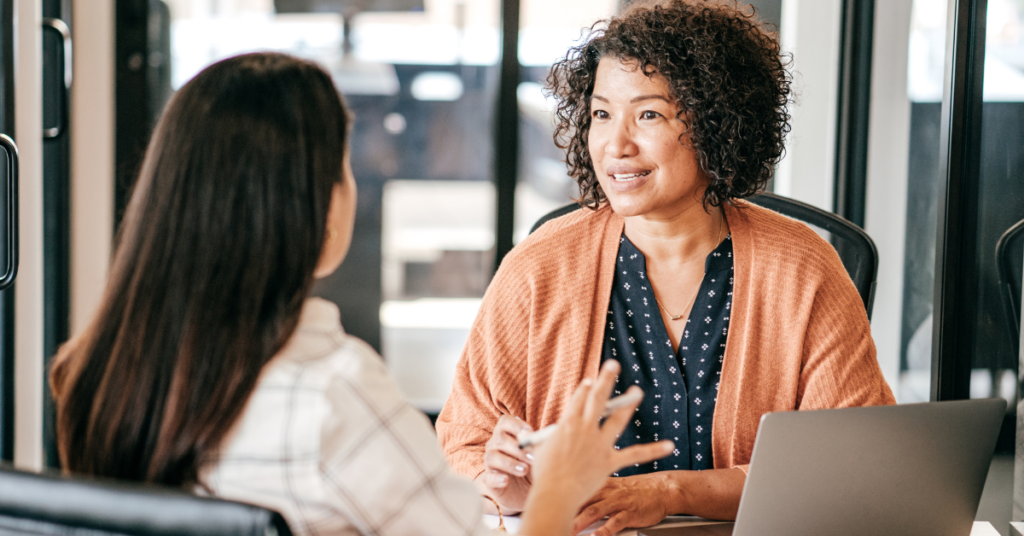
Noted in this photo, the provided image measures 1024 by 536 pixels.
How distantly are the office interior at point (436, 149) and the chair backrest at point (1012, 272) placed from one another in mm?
163

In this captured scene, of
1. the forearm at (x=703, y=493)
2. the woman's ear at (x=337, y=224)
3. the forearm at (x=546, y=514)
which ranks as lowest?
the forearm at (x=703, y=493)

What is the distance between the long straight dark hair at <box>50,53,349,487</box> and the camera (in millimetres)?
738

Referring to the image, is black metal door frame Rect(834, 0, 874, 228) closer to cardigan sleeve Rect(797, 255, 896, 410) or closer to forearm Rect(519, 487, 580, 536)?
cardigan sleeve Rect(797, 255, 896, 410)

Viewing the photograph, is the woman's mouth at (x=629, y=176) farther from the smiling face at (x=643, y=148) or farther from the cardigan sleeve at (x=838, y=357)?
the cardigan sleeve at (x=838, y=357)

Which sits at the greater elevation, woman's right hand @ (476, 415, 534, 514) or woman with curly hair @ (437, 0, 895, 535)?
woman with curly hair @ (437, 0, 895, 535)

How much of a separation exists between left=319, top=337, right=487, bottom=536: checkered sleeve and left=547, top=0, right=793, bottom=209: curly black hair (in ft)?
2.69

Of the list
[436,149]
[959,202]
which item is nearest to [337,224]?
[959,202]

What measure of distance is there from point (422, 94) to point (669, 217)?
195 cm

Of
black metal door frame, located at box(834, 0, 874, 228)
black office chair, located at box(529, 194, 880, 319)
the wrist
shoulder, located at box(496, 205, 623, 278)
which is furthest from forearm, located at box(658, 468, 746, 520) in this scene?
black metal door frame, located at box(834, 0, 874, 228)

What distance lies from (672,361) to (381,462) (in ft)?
2.37

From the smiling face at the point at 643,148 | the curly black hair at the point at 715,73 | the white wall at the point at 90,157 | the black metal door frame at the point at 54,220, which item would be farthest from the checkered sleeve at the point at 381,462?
the white wall at the point at 90,157

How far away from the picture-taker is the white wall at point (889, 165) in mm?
2377

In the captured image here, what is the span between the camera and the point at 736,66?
1.44 m

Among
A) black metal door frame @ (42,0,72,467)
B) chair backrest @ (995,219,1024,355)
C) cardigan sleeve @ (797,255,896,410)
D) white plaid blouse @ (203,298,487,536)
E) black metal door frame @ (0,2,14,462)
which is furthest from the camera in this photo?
black metal door frame @ (42,0,72,467)
